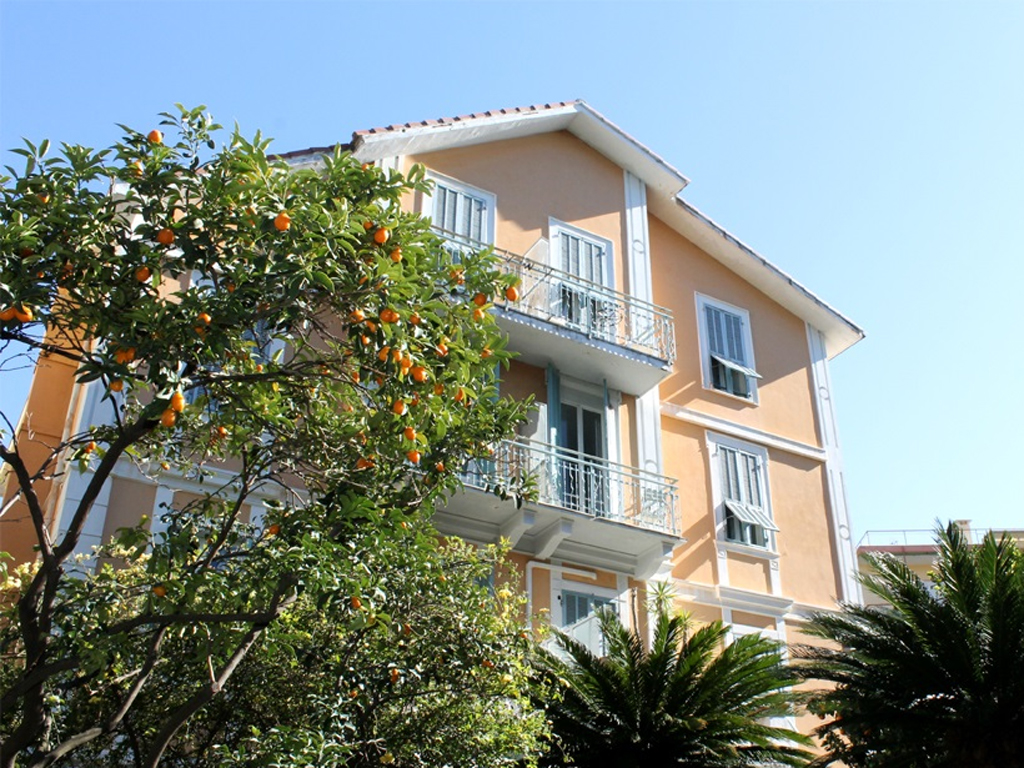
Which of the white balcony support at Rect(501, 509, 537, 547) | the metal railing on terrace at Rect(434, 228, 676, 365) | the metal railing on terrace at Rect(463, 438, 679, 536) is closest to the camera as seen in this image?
the white balcony support at Rect(501, 509, 537, 547)

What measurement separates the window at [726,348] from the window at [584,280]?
81.4 inches

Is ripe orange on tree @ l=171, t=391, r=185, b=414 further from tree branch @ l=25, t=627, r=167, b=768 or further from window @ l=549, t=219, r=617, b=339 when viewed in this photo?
window @ l=549, t=219, r=617, b=339

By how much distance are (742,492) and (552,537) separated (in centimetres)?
430

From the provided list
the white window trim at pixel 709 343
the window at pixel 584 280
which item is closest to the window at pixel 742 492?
the white window trim at pixel 709 343

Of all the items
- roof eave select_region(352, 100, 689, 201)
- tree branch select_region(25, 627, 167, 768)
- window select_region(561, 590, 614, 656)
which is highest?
roof eave select_region(352, 100, 689, 201)

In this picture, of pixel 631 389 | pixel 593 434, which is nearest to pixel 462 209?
pixel 631 389

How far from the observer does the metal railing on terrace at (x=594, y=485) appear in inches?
570

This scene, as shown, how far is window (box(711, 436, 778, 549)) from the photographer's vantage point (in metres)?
16.6

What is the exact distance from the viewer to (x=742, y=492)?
56.2 feet

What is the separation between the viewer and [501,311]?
14859mm

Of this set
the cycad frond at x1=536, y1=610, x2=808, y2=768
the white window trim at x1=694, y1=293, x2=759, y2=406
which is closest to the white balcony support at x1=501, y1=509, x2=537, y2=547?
the cycad frond at x1=536, y1=610, x2=808, y2=768

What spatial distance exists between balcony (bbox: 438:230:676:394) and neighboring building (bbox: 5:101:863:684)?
0.11 feet

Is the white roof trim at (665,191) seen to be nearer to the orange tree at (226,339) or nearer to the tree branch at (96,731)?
the orange tree at (226,339)

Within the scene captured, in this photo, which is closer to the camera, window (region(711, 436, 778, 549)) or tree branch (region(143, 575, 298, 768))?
tree branch (region(143, 575, 298, 768))
